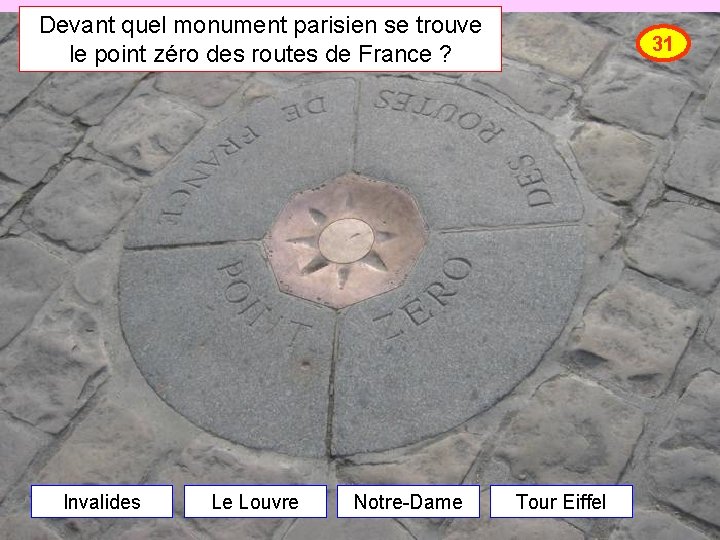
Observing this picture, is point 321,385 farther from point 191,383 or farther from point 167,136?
point 167,136

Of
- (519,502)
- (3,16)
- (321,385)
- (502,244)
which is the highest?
(3,16)

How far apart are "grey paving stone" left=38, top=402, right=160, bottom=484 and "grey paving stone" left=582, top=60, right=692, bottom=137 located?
2.24 metres

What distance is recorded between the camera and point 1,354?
9.49 feet

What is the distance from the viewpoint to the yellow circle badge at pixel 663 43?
11.2ft

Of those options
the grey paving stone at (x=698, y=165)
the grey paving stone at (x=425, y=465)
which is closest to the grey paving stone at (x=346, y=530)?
the grey paving stone at (x=425, y=465)

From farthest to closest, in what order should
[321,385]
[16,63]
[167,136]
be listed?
[16,63] < [167,136] < [321,385]

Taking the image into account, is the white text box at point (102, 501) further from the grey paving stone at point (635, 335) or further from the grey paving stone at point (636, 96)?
the grey paving stone at point (636, 96)

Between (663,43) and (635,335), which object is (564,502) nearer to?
(635,335)

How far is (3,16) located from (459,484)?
11.9 feet

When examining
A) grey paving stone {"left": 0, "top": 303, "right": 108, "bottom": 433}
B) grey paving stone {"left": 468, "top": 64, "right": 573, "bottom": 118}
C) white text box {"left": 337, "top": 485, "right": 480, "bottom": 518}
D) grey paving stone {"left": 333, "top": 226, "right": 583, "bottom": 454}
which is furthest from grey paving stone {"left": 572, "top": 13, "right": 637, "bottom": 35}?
grey paving stone {"left": 0, "top": 303, "right": 108, "bottom": 433}

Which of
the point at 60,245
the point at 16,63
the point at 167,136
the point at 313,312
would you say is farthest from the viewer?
the point at 16,63

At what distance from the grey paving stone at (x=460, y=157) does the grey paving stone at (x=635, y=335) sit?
41 centimetres

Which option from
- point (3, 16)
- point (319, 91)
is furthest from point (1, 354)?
point (3, 16)

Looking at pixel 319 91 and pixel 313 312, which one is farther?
pixel 319 91
